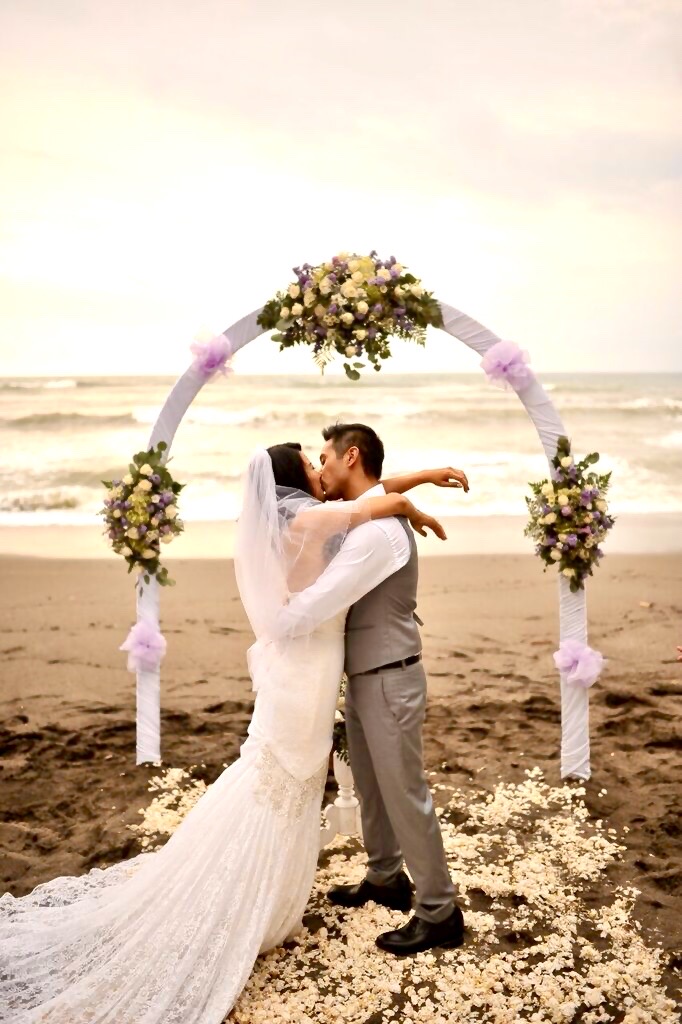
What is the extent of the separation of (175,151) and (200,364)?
16.1 metres

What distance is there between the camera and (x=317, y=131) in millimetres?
18344

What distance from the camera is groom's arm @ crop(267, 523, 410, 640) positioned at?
363 centimetres

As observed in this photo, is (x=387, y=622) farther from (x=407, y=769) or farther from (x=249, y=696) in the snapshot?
(x=249, y=696)

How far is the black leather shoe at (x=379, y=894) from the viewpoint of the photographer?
4.30 meters

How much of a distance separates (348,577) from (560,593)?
217 cm

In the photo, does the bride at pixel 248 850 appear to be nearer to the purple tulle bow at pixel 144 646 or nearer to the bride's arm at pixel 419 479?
the bride's arm at pixel 419 479

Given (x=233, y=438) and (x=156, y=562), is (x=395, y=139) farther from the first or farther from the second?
(x=156, y=562)

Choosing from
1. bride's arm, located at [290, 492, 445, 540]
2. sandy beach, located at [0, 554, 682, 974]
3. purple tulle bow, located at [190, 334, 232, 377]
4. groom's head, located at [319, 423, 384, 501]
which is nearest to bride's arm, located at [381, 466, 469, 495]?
groom's head, located at [319, 423, 384, 501]

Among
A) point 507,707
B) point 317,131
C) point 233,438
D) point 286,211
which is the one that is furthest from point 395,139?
point 507,707

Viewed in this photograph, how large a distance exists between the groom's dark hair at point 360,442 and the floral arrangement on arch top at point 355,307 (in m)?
0.99

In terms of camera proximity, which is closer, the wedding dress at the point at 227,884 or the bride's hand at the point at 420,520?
the wedding dress at the point at 227,884

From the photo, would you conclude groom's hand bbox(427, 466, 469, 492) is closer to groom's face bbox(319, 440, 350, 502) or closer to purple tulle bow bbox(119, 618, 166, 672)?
groom's face bbox(319, 440, 350, 502)

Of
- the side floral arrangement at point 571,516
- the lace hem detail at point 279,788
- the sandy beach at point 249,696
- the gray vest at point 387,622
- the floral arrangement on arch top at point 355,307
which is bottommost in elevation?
the sandy beach at point 249,696

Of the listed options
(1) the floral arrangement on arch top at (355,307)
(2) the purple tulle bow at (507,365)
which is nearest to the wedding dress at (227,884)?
(1) the floral arrangement on arch top at (355,307)
